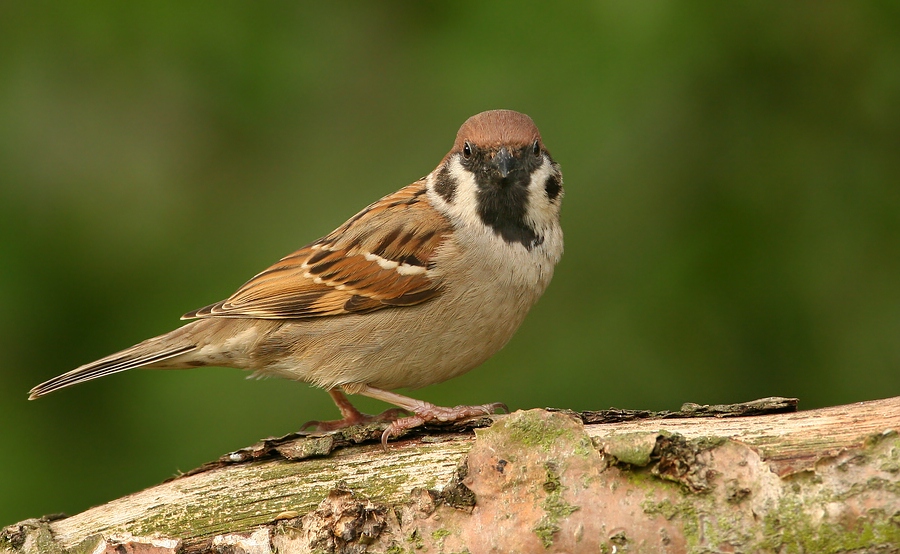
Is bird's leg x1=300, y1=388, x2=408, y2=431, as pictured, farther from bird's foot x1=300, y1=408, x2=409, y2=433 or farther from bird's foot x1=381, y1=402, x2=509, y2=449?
bird's foot x1=381, y1=402, x2=509, y2=449

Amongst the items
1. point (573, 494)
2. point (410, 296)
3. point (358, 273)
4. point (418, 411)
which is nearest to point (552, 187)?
point (410, 296)

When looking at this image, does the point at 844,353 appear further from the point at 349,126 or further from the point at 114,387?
the point at 114,387

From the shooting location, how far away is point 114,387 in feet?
13.2

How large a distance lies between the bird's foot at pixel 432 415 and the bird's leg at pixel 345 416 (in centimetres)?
23

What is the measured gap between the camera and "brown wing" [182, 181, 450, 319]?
11.5 ft

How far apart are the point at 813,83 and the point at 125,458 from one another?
3.19m

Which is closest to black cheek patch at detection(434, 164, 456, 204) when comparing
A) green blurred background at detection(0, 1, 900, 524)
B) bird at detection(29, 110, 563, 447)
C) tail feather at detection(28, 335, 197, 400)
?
bird at detection(29, 110, 563, 447)

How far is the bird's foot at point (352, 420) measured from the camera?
3.52m

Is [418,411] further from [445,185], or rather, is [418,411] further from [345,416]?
[445,185]

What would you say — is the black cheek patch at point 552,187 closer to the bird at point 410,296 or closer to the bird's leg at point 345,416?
the bird at point 410,296

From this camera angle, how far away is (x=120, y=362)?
141 inches

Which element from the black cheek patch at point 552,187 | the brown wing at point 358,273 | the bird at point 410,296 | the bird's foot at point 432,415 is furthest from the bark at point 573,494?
the black cheek patch at point 552,187

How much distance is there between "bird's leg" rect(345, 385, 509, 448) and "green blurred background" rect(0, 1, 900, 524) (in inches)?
17.8

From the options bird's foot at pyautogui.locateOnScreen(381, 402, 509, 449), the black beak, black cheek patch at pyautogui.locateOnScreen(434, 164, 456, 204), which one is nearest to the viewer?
bird's foot at pyautogui.locateOnScreen(381, 402, 509, 449)
